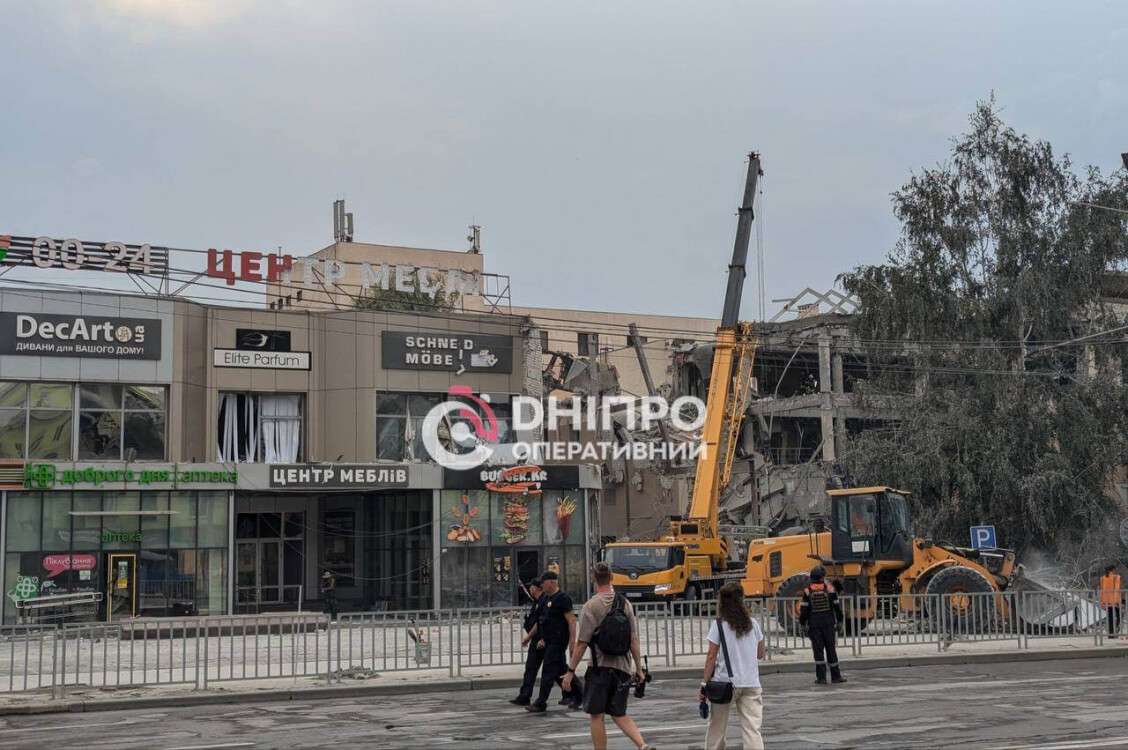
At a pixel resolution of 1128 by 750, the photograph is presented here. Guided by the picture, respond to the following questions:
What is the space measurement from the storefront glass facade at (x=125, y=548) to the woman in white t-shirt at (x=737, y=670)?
101 ft

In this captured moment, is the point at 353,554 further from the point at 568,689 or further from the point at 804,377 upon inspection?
the point at 568,689

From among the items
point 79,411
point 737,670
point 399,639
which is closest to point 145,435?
point 79,411

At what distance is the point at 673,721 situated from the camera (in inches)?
566

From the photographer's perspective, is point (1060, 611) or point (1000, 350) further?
point (1000, 350)

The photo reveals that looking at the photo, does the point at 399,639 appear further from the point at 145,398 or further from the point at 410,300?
the point at 410,300

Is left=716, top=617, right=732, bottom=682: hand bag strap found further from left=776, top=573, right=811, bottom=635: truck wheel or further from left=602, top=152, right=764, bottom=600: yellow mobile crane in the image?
left=602, top=152, right=764, bottom=600: yellow mobile crane

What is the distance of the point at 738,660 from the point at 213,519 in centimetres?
3169

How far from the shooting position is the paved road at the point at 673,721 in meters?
12.7

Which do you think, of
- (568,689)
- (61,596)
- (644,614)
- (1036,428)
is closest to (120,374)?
(61,596)

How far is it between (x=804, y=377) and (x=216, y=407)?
31483 mm

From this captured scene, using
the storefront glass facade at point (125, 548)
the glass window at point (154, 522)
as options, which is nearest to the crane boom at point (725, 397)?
the storefront glass facade at point (125, 548)

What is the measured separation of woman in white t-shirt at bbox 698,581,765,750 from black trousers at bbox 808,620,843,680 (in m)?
8.17

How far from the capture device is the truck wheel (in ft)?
75.4

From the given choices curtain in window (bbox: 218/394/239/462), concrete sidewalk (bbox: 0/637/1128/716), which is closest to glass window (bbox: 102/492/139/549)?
curtain in window (bbox: 218/394/239/462)
